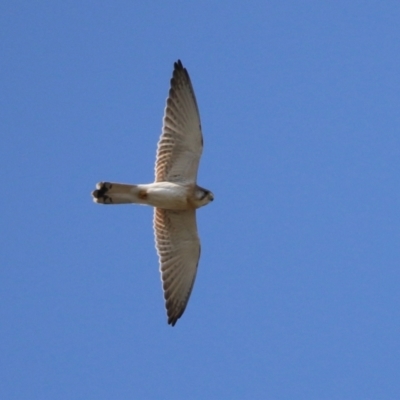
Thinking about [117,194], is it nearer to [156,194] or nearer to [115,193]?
[115,193]

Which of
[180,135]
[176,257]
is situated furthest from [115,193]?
[176,257]

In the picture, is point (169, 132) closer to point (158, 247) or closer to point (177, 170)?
point (177, 170)

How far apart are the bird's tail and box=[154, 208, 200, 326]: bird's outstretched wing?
0.85 meters

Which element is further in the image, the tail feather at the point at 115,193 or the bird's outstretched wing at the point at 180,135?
the bird's outstretched wing at the point at 180,135

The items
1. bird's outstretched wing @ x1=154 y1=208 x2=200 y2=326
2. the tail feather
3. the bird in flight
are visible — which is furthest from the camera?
bird's outstretched wing @ x1=154 y1=208 x2=200 y2=326

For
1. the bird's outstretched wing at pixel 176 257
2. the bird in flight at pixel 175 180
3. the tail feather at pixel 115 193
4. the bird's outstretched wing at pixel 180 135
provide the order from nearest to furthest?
the tail feather at pixel 115 193, the bird in flight at pixel 175 180, the bird's outstretched wing at pixel 180 135, the bird's outstretched wing at pixel 176 257

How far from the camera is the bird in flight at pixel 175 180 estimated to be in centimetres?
1773

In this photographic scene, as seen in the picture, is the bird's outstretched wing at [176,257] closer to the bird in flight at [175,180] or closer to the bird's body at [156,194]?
the bird in flight at [175,180]

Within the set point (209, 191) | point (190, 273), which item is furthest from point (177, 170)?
point (190, 273)

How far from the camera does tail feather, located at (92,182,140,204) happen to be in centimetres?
1742

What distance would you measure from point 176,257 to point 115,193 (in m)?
1.77

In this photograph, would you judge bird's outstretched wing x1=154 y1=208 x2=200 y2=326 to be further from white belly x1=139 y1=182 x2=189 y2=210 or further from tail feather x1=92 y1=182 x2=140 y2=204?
tail feather x1=92 y1=182 x2=140 y2=204

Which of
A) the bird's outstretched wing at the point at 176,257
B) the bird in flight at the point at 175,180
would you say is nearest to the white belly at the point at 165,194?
the bird in flight at the point at 175,180

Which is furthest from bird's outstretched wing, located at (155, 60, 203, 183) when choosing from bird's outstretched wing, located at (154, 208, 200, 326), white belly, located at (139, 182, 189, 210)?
bird's outstretched wing, located at (154, 208, 200, 326)
